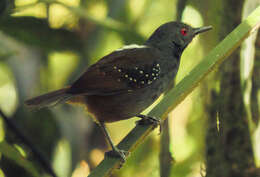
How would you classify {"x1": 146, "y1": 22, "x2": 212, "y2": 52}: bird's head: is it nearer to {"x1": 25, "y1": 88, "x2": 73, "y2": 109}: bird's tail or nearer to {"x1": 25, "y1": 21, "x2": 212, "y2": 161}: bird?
{"x1": 25, "y1": 21, "x2": 212, "y2": 161}: bird

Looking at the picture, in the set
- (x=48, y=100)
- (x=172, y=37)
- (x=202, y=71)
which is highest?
(x=202, y=71)

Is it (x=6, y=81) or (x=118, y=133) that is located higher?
(x=6, y=81)

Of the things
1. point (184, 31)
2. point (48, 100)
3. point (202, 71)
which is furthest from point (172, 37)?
point (202, 71)

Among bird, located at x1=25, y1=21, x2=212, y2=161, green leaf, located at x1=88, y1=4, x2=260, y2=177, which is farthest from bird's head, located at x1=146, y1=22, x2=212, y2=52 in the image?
green leaf, located at x1=88, y1=4, x2=260, y2=177

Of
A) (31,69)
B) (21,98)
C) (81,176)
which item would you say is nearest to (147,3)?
(31,69)

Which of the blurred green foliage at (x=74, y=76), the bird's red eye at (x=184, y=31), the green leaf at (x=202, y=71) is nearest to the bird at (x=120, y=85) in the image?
the bird's red eye at (x=184, y=31)

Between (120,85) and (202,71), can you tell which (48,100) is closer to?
(120,85)

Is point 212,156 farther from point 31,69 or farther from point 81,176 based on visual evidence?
point 31,69

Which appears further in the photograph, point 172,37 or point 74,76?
point 74,76
